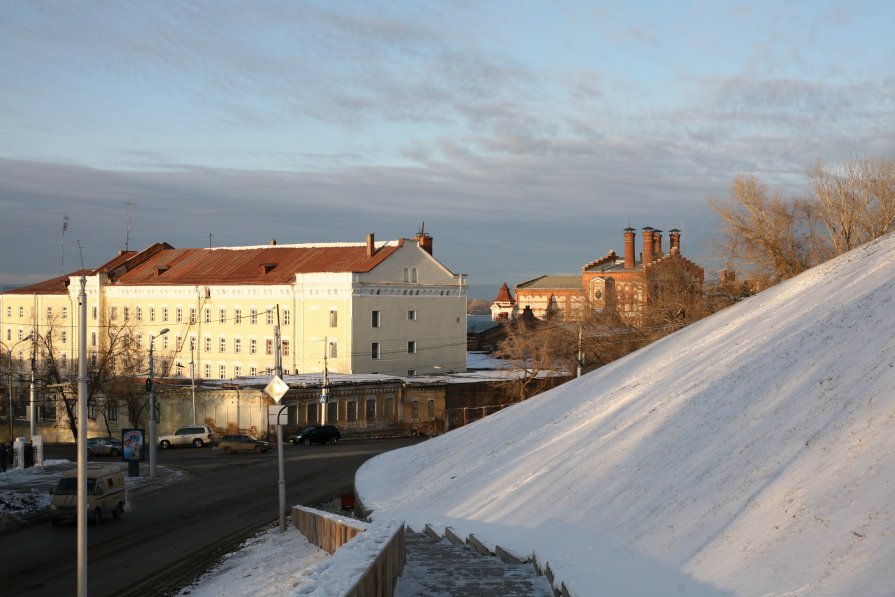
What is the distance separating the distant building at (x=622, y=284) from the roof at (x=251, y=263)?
54.8ft

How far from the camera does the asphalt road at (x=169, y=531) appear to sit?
22234 millimetres

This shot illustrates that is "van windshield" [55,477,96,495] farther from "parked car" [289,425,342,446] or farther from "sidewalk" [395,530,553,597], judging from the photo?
"parked car" [289,425,342,446]

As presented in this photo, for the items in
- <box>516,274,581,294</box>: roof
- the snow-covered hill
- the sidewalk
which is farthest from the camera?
<box>516,274,581,294</box>: roof

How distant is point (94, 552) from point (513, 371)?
1696 inches

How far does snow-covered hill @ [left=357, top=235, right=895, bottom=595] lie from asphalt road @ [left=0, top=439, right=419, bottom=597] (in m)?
4.79

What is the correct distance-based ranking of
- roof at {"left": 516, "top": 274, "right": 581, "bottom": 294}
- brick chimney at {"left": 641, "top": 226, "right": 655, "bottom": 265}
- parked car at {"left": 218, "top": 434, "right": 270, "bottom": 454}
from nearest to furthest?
parked car at {"left": 218, "top": 434, "right": 270, "bottom": 454} < brick chimney at {"left": 641, "top": 226, "right": 655, "bottom": 265} < roof at {"left": 516, "top": 274, "right": 581, "bottom": 294}

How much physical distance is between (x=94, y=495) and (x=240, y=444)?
77.0 ft

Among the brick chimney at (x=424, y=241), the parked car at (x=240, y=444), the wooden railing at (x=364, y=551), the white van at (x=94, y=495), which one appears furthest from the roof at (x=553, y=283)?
the wooden railing at (x=364, y=551)

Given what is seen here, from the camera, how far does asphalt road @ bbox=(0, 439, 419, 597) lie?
Result: 22.2m

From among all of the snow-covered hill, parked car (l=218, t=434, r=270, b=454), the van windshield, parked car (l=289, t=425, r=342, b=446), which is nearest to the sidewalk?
the snow-covered hill

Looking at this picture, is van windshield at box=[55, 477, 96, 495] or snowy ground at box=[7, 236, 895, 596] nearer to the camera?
snowy ground at box=[7, 236, 895, 596]

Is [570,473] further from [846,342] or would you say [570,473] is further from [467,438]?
[467,438]

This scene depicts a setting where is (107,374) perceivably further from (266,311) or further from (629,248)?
(629,248)

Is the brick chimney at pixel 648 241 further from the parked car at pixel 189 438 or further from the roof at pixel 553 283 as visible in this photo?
the parked car at pixel 189 438
